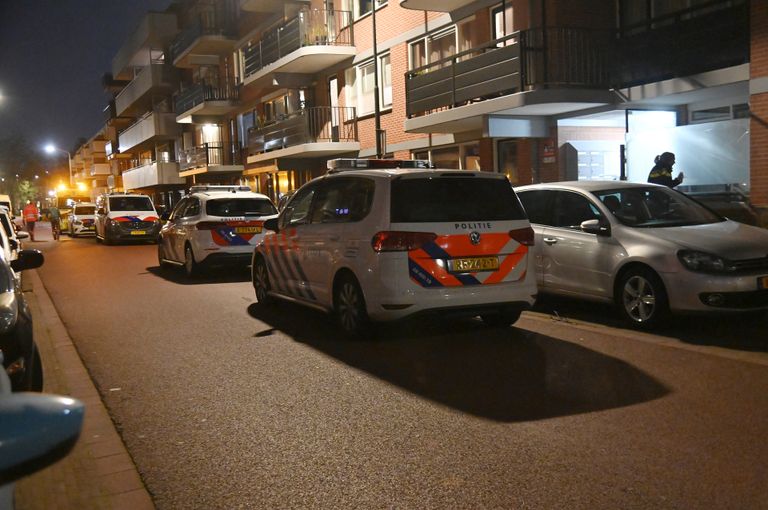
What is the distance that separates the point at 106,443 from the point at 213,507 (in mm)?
1328

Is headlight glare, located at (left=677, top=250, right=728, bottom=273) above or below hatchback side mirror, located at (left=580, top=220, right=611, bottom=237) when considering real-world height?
below

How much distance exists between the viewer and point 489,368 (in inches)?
267

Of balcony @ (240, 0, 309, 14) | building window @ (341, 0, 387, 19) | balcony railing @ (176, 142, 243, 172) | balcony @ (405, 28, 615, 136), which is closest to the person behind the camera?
balcony @ (405, 28, 615, 136)

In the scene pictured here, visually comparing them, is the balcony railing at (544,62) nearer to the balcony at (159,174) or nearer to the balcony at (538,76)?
the balcony at (538,76)

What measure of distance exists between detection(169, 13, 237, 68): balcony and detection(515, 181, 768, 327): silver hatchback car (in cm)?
2971

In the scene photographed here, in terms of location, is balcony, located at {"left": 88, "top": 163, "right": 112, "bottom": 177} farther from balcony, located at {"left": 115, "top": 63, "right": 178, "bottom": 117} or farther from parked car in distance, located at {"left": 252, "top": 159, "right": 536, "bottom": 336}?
parked car in distance, located at {"left": 252, "top": 159, "right": 536, "bottom": 336}

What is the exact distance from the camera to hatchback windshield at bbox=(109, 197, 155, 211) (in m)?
28.6

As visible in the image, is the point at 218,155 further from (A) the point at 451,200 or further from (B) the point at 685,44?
(A) the point at 451,200

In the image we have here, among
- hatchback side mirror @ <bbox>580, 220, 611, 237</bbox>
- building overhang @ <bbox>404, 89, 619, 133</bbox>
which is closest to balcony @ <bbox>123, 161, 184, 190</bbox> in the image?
building overhang @ <bbox>404, 89, 619, 133</bbox>

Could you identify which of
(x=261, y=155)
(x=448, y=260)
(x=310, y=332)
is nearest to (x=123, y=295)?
(x=310, y=332)

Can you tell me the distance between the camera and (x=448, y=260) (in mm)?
7539

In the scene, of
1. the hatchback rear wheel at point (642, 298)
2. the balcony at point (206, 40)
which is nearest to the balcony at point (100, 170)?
the balcony at point (206, 40)

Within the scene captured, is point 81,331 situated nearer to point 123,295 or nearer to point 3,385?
point 123,295

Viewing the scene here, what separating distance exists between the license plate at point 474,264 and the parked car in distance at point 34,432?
6.16 m
